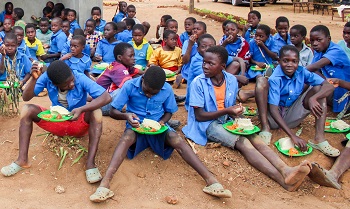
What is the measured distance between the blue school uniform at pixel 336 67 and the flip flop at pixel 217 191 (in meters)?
2.27

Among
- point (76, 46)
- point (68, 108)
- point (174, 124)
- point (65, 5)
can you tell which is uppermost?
point (65, 5)

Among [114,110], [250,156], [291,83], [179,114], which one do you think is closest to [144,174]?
[114,110]

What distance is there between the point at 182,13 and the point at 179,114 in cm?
1132

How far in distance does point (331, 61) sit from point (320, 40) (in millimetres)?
289

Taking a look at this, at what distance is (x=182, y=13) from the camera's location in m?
15.8

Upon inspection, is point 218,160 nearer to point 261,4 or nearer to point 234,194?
point 234,194

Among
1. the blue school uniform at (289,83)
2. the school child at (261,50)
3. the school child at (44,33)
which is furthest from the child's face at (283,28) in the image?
the school child at (44,33)

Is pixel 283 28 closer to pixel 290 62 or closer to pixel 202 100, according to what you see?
pixel 290 62

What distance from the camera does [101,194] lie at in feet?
10.7

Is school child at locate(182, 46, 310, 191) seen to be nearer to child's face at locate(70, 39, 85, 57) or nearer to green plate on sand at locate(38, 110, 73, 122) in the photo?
green plate on sand at locate(38, 110, 73, 122)

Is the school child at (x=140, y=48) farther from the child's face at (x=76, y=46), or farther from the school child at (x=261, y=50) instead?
the school child at (x=261, y=50)

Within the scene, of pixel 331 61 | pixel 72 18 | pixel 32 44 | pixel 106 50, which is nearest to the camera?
pixel 331 61

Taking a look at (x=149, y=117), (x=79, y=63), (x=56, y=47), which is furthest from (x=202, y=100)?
(x=56, y=47)

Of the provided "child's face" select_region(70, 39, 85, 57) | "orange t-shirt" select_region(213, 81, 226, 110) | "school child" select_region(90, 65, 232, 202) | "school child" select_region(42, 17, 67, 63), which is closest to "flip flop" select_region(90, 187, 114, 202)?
"school child" select_region(90, 65, 232, 202)
